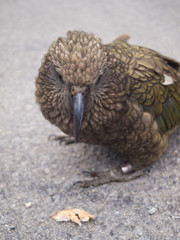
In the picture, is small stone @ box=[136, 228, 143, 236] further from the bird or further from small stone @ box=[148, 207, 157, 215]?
the bird

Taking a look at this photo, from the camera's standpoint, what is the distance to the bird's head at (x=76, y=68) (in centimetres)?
215

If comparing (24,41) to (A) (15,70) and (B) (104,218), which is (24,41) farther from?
(B) (104,218)

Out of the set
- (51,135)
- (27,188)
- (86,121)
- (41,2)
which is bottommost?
(27,188)

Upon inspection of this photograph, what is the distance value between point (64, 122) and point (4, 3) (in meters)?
6.80

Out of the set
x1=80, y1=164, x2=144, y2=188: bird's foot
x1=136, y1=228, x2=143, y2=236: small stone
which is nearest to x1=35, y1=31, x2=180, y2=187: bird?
x1=80, y1=164, x2=144, y2=188: bird's foot

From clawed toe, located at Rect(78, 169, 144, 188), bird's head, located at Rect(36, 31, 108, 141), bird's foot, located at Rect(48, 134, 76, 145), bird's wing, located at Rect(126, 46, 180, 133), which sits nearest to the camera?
bird's head, located at Rect(36, 31, 108, 141)

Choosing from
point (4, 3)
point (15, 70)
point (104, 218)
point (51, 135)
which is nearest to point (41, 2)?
point (4, 3)

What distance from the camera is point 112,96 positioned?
8.02 feet

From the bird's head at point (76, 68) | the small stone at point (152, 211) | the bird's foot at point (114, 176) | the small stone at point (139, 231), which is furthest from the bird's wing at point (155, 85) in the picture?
the small stone at point (139, 231)

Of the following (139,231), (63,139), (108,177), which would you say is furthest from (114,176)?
(63,139)

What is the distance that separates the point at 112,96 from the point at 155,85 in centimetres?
56

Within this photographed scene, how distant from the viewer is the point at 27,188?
305 cm

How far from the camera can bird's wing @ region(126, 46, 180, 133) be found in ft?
8.71

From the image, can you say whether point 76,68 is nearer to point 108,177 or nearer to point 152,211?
point 108,177
